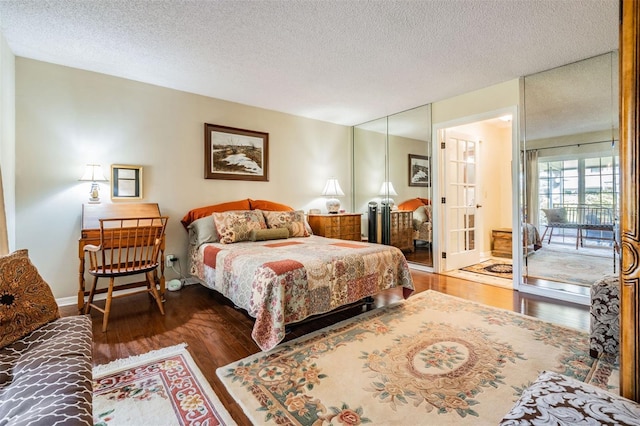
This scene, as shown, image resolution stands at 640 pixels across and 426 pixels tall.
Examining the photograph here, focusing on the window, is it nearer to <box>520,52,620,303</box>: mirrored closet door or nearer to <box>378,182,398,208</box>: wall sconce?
<box>520,52,620,303</box>: mirrored closet door

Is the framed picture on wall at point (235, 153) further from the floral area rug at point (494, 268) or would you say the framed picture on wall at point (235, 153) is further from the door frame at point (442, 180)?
the floral area rug at point (494, 268)

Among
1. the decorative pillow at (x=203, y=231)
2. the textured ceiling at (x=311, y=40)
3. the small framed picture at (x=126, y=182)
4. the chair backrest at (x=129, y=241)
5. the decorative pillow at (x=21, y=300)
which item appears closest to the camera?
the decorative pillow at (x=21, y=300)

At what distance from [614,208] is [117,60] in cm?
515

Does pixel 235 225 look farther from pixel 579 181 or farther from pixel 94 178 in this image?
pixel 579 181

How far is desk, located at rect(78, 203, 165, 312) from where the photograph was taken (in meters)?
2.75

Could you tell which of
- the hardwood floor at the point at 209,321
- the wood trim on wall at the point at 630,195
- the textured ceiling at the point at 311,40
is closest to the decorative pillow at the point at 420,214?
the hardwood floor at the point at 209,321

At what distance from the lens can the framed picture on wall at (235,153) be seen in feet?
12.8

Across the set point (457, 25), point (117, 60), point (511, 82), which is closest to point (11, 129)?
point (117, 60)

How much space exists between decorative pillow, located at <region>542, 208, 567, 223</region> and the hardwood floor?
94 cm

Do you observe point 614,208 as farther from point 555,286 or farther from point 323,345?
point 323,345

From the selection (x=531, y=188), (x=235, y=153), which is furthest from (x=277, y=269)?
(x=531, y=188)

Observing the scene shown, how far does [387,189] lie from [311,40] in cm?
297

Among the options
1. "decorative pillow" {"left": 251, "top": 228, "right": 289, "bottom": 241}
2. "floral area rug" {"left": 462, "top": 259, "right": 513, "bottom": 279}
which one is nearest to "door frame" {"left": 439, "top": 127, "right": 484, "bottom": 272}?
"floral area rug" {"left": 462, "top": 259, "right": 513, "bottom": 279}

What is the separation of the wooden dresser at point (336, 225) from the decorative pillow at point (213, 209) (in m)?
1.08
